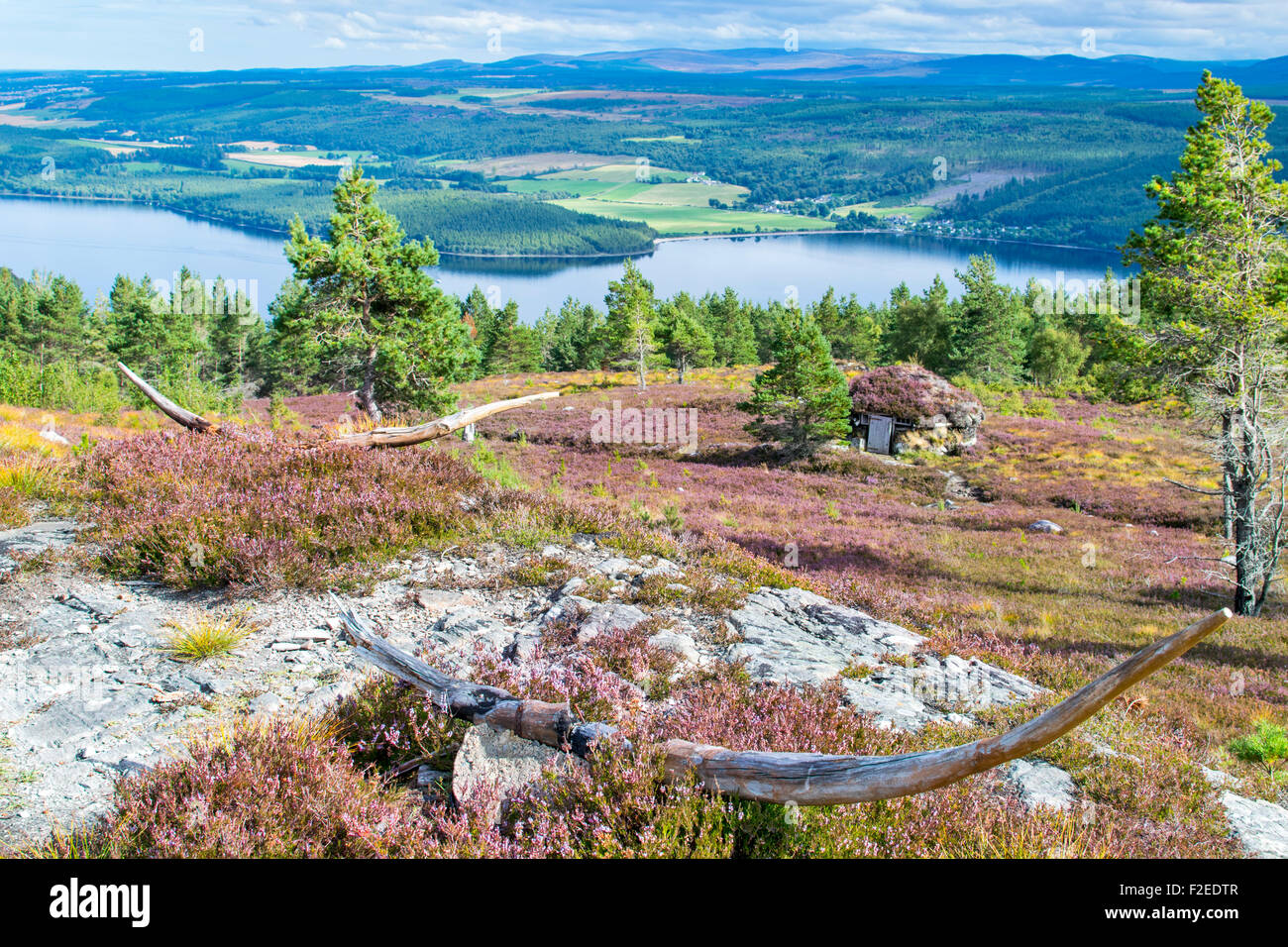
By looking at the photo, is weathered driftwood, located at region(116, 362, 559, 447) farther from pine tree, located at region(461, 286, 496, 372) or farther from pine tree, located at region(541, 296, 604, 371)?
pine tree, located at region(461, 286, 496, 372)

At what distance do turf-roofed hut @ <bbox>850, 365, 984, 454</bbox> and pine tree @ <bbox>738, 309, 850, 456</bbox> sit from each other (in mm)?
2987

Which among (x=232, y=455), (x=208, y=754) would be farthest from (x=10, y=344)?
(x=208, y=754)

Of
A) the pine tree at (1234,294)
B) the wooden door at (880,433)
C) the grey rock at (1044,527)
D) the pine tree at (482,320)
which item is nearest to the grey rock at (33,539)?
the pine tree at (1234,294)

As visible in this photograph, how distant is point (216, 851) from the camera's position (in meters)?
2.71

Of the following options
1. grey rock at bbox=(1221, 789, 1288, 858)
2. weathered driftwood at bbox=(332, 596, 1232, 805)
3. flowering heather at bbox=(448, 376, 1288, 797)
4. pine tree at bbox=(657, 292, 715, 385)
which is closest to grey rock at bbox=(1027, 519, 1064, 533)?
flowering heather at bbox=(448, 376, 1288, 797)

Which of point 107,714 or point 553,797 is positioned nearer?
point 553,797

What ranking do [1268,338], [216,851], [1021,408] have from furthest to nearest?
[1021,408] < [1268,338] < [216,851]

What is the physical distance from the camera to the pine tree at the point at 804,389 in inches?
1045

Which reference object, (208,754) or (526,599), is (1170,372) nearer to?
(526,599)

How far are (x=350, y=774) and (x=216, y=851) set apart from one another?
60 centimetres

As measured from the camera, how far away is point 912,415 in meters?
29.3

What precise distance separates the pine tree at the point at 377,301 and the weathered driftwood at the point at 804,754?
20.4m

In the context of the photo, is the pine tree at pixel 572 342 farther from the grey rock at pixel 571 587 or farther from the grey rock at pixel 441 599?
the grey rock at pixel 441 599

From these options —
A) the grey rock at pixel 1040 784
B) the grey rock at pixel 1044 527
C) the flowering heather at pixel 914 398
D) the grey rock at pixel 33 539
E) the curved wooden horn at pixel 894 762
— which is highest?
the curved wooden horn at pixel 894 762
